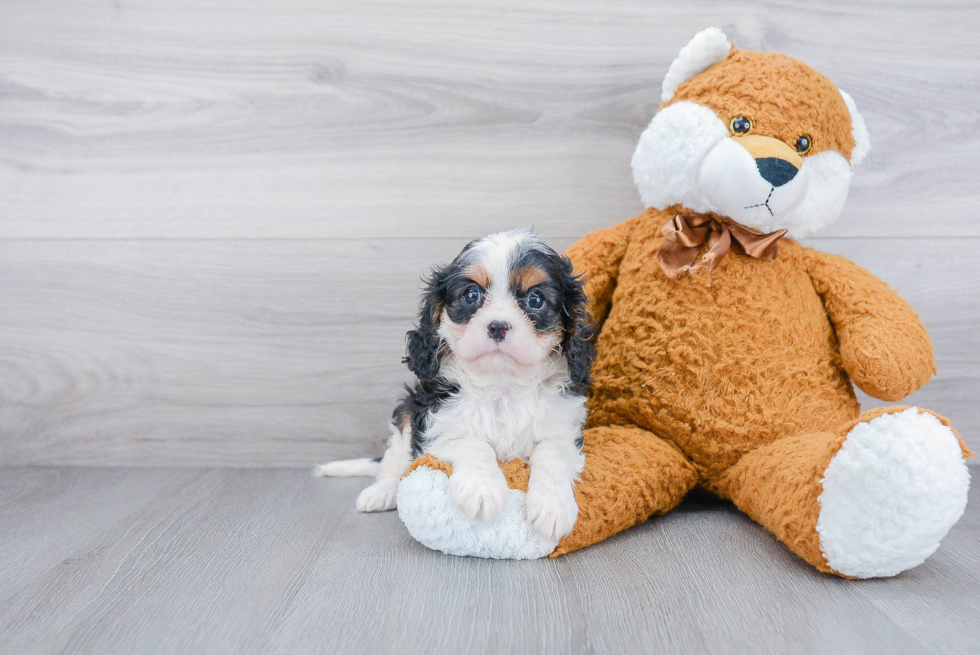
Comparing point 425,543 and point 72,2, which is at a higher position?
point 72,2

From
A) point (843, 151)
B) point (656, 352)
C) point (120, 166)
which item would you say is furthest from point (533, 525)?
point (120, 166)

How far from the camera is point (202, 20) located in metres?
1.94

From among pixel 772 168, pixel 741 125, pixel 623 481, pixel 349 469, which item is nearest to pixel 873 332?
pixel 772 168

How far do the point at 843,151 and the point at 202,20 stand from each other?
1.69 meters

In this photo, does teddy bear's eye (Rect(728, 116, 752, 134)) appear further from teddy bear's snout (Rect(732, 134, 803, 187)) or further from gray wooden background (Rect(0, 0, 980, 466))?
gray wooden background (Rect(0, 0, 980, 466))

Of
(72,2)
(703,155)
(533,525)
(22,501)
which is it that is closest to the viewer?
(533,525)

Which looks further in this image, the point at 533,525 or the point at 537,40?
the point at 537,40

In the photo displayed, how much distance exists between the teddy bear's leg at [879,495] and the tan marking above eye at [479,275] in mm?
688

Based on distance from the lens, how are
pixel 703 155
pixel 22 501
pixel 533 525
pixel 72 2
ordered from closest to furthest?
pixel 533 525, pixel 703 155, pixel 22 501, pixel 72 2

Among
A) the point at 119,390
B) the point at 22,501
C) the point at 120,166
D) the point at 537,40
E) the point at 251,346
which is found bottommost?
the point at 22,501

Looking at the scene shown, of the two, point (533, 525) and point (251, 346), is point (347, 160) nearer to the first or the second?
point (251, 346)

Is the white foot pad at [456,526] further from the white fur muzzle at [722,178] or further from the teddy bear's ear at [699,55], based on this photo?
the teddy bear's ear at [699,55]

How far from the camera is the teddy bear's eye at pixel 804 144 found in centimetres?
150

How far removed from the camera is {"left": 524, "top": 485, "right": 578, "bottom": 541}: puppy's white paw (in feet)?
4.21
